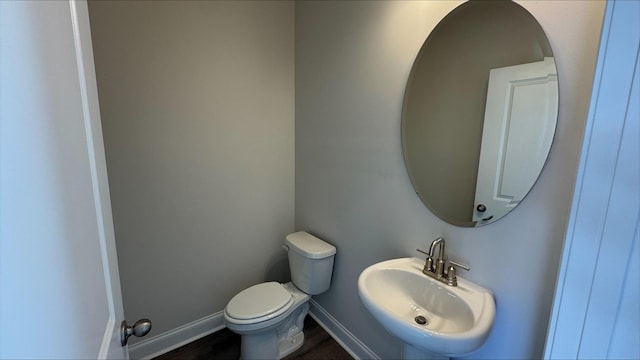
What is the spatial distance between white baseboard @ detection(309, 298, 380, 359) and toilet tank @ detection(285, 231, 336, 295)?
0.90ft

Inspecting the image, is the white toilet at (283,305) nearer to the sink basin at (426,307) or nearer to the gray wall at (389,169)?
the gray wall at (389,169)

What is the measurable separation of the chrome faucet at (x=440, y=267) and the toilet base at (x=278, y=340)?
1.02 metres

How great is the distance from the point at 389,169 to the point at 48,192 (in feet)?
4.31

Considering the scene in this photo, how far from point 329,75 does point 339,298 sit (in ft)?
4.94

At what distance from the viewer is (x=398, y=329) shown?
96 cm

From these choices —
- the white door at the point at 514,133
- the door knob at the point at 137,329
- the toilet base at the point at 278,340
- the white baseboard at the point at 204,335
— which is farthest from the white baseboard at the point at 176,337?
the white door at the point at 514,133

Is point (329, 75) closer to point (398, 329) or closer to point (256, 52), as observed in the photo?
point (256, 52)

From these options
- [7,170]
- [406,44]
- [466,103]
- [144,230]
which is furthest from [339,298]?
[7,170]

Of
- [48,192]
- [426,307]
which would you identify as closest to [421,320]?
[426,307]

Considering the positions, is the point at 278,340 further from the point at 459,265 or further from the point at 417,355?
the point at 459,265

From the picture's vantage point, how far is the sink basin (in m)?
0.90

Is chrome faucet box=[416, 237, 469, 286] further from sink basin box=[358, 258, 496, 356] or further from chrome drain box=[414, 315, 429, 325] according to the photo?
chrome drain box=[414, 315, 429, 325]

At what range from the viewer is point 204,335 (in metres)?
1.95

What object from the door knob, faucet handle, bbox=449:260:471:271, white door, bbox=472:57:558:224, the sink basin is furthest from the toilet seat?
white door, bbox=472:57:558:224
